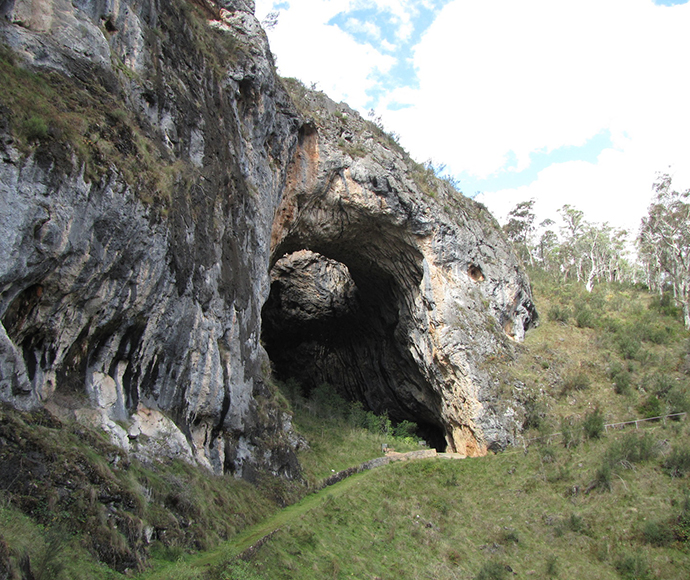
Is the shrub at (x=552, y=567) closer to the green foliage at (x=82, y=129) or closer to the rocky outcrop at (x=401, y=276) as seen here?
the rocky outcrop at (x=401, y=276)

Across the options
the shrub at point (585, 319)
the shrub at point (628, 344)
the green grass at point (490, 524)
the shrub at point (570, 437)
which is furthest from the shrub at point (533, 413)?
the shrub at point (585, 319)

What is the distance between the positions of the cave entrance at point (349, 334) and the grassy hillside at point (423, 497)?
116 inches

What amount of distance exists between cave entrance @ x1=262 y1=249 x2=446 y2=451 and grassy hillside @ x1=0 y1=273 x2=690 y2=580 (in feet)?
9.64

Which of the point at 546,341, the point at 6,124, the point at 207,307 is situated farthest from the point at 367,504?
the point at 546,341

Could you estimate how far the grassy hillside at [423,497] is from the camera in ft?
20.1

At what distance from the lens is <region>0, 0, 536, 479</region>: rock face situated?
7547 millimetres

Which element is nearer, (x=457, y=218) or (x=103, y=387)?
(x=103, y=387)

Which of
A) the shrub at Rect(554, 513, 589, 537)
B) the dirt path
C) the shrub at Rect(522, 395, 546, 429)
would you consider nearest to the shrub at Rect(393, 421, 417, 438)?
the dirt path

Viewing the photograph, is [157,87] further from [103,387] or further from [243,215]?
[103,387]

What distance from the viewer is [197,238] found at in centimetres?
1176

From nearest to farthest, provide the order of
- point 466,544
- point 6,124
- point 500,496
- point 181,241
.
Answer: point 6,124
point 181,241
point 466,544
point 500,496

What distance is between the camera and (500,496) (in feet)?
53.5

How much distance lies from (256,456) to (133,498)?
6382mm

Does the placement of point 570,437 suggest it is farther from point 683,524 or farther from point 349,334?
point 349,334
